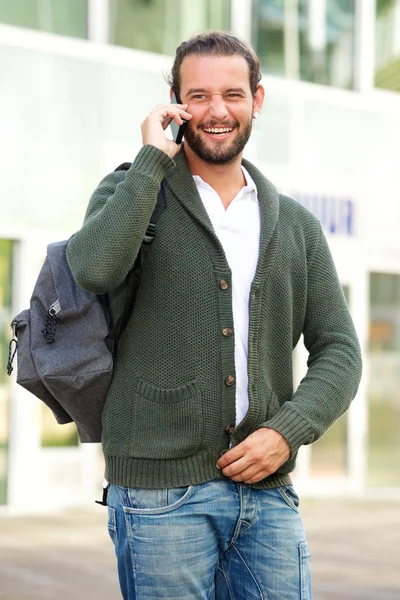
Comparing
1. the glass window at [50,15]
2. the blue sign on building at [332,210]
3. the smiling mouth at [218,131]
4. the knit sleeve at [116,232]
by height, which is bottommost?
the knit sleeve at [116,232]

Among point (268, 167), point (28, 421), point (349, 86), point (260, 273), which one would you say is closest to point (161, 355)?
point (260, 273)

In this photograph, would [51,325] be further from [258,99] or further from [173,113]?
[258,99]

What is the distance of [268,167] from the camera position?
38.3 ft

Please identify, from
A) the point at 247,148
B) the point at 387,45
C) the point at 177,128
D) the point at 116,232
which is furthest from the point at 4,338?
the point at 116,232

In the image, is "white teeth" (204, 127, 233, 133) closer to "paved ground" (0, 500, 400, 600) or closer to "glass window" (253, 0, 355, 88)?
"paved ground" (0, 500, 400, 600)

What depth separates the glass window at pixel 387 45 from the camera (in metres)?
12.7

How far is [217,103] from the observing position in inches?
110

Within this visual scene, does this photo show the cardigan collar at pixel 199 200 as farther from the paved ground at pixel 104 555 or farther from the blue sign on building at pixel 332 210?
the blue sign on building at pixel 332 210

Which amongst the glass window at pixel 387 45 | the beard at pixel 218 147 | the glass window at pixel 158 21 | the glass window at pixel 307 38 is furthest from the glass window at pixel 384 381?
the beard at pixel 218 147

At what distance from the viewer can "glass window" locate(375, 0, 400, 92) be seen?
12.7m

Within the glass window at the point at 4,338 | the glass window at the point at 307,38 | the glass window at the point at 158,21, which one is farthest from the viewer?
the glass window at the point at 307,38

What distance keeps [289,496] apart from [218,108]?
972 millimetres

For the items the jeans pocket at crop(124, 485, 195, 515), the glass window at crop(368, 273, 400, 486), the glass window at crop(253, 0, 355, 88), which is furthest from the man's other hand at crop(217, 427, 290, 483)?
the glass window at crop(368, 273, 400, 486)

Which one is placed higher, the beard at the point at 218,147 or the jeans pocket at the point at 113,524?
the beard at the point at 218,147
